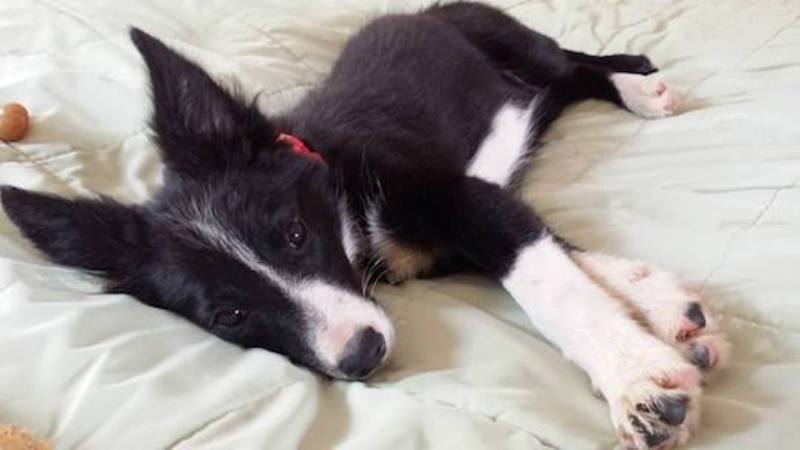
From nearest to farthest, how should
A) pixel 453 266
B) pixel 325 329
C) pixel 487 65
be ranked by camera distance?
Result: 1. pixel 325 329
2. pixel 453 266
3. pixel 487 65

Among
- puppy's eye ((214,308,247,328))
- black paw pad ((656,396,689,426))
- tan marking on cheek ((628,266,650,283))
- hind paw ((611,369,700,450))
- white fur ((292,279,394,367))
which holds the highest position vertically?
black paw pad ((656,396,689,426))

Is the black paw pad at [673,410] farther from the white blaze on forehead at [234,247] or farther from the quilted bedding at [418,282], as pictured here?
the white blaze on forehead at [234,247]

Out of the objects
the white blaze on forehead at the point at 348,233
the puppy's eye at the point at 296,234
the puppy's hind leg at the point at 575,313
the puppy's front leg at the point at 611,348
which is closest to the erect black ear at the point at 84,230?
the puppy's eye at the point at 296,234

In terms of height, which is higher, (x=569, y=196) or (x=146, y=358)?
(x=146, y=358)

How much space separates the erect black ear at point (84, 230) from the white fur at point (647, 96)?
49.1 inches

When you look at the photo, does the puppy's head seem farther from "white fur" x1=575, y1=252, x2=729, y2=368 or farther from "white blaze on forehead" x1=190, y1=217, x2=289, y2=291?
"white fur" x1=575, y1=252, x2=729, y2=368

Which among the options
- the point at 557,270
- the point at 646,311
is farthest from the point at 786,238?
the point at 557,270

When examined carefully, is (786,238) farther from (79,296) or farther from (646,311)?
(79,296)

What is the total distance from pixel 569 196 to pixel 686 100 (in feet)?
1.97

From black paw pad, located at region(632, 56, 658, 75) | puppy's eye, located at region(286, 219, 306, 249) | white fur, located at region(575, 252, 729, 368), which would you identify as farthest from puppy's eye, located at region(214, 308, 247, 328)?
black paw pad, located at region(632, 56, 658, 75)

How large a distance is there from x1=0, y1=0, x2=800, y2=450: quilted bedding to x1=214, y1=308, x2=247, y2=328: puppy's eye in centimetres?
4

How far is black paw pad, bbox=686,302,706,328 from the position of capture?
144 cm

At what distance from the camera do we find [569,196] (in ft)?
6.46

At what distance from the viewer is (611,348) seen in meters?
1.40
